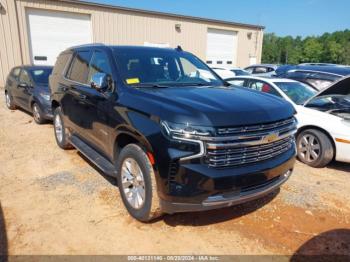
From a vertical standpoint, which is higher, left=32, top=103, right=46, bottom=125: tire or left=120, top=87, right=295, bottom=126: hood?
left=120, top=87, right=295, bottom=126: hood

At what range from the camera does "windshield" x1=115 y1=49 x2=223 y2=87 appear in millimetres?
3719

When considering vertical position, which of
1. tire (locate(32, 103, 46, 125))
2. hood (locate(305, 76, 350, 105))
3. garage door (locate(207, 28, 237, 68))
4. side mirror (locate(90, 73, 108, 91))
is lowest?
tire (locate(32, 103, 46, 125))

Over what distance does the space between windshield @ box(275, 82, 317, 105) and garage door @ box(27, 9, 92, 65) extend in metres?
13.9

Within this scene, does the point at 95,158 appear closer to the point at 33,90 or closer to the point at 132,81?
the point at 132,81

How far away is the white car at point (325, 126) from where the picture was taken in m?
4.90

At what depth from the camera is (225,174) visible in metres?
2.73

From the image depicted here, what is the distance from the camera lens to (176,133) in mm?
2697

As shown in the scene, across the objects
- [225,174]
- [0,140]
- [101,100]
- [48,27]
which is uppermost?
[48,27]

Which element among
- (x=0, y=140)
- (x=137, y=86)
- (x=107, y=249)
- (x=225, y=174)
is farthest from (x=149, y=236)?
(x=0, y=140)

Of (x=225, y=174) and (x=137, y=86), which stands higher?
(x=137, y=86)

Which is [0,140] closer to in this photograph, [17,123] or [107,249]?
[17,123]

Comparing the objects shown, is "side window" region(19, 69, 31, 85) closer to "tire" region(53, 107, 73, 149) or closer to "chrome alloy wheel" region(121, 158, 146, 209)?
"tire" region(53, 107, 73, 149)

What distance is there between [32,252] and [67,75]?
3161 mm

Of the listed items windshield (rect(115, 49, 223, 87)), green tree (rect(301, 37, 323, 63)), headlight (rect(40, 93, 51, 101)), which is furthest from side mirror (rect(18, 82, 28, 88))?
green tree (rect(301, 37, 323, 63))
